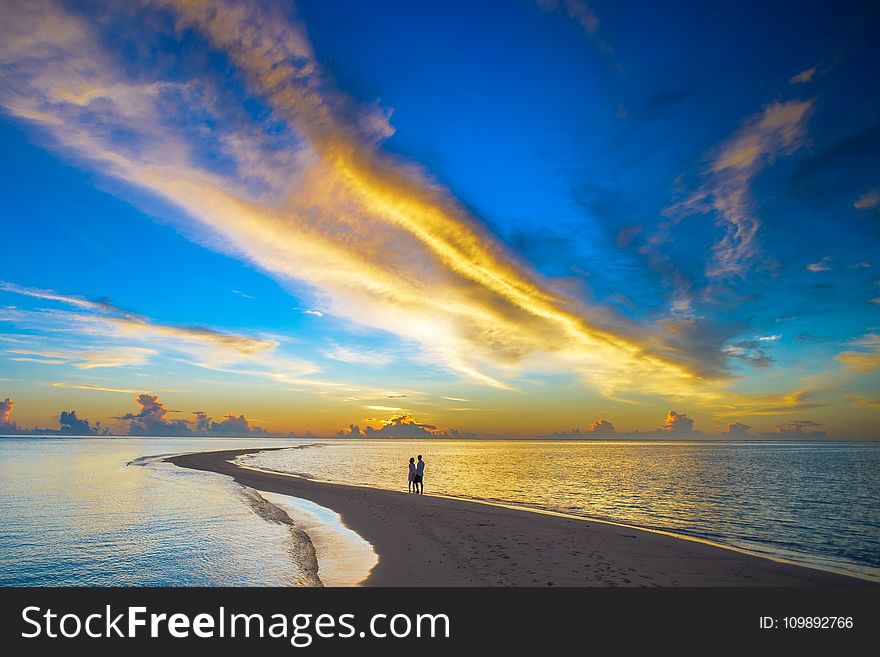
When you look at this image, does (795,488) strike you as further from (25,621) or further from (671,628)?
(25,621)

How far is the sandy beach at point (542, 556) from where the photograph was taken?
1634 cm

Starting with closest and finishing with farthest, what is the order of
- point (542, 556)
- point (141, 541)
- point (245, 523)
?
point (542, 556)
point (141, 541)
point (245, 523)

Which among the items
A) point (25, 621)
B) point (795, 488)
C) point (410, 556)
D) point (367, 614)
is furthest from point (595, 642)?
point (795, 488)

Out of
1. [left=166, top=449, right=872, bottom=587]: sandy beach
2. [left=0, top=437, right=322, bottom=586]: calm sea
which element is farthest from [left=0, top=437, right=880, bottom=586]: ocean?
[left=166, top=449, right=872, bottom=587]: sandy beach

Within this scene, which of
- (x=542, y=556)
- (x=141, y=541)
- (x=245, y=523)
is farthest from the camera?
(x=245, y=523)

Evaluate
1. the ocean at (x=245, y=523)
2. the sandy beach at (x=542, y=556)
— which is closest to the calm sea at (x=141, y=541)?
the ocean at (x=245, y=523)

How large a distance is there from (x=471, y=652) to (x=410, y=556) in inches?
352

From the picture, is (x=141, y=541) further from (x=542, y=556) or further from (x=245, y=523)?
(x=542, y=556)

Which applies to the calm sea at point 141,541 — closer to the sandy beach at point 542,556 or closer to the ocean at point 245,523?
the ocean at point 245,523

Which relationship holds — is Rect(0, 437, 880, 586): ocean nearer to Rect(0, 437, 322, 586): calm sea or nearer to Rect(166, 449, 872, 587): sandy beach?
Rect(0, 437, 322, 586): calm sea

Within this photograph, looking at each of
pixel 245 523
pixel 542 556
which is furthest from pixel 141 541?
pixel 542 556

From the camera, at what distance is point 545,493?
5109 cm

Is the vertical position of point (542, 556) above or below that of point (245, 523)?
above

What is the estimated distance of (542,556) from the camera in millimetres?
19172
